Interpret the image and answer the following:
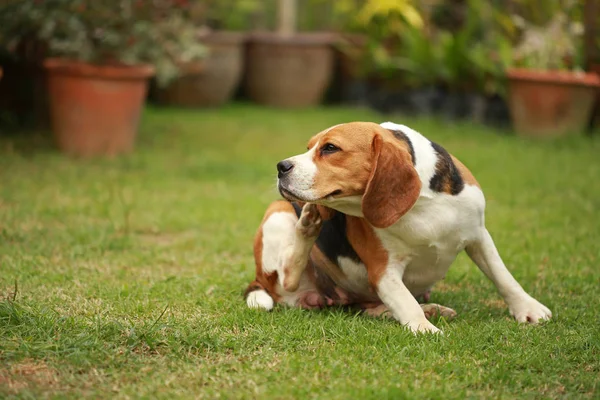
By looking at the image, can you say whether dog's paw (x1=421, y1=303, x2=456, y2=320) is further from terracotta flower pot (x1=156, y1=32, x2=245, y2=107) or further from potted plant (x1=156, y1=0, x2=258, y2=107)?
terracotta flower pot (x1=156, y1=32, x2=245, y2=107)

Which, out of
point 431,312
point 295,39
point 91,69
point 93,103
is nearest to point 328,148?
point 431,312

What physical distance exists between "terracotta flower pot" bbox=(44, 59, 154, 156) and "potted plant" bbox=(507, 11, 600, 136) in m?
4.33

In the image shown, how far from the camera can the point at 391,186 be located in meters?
3.51

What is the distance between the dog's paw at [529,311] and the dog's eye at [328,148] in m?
1.17

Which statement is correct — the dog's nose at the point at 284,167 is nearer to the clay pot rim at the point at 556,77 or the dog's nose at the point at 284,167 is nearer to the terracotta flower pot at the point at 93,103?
the terracotta flower pot at the point at 93,103

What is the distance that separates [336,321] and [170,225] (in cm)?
243

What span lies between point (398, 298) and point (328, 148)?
2.43 feet

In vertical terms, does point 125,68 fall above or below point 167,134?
above

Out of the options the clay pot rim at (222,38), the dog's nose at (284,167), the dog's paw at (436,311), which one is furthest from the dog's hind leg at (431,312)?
the clay pot rim at (222,38)

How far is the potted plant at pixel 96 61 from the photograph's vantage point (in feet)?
25.3

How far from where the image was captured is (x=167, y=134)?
992 centimetres

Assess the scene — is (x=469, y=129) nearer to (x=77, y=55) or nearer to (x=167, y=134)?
(x=167, y=134)

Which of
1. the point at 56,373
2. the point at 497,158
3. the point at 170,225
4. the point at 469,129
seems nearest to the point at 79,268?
the point at 170,225

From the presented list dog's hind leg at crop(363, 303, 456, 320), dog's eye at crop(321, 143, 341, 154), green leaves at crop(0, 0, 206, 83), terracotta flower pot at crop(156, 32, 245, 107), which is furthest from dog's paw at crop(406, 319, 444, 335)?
terracotta flower pot at crop(156, 32, 245, 107)
